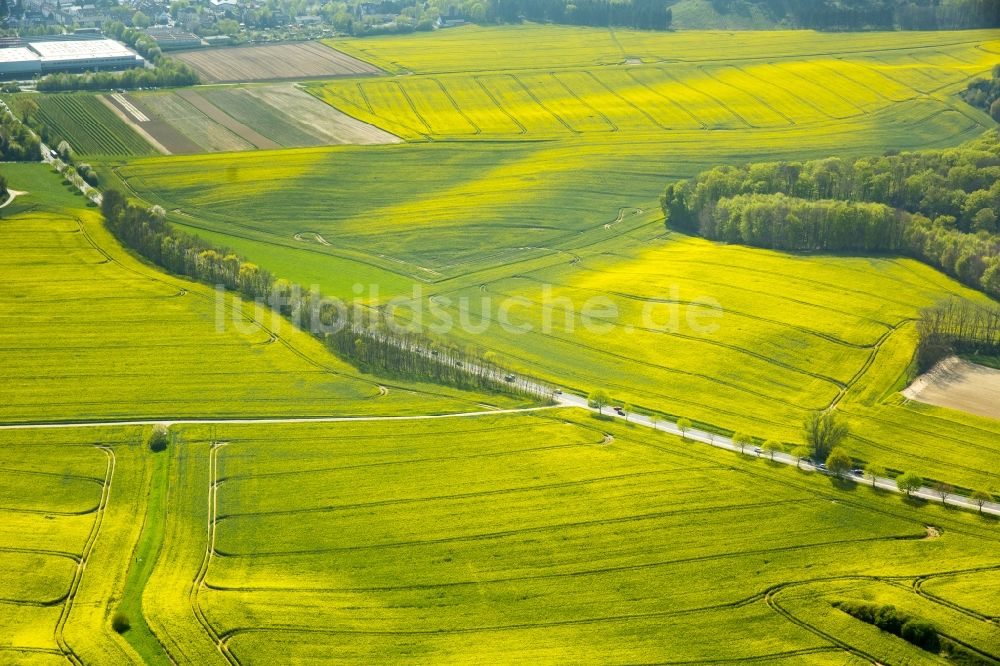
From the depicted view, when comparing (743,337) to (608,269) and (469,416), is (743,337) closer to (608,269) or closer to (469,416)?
(608,269)

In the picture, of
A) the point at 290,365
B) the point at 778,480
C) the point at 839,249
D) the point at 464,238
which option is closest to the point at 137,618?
the point at 290,365

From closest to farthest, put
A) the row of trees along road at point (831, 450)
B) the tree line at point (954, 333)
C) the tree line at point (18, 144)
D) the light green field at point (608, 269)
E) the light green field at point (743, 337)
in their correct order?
the row of trees along road at point (831, 450) → the light green field at point (743, 337) → the light green field at point (608, 269) → the tree line at point (954, 333) → the tree line at point (18, 144)

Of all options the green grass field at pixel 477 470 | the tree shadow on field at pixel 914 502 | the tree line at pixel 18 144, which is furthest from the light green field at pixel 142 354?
the tree shadow on field at pixel 914 502

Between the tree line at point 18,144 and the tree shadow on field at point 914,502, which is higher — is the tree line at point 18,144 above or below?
above

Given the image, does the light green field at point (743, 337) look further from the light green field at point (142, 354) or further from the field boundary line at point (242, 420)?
the light green field at point (142, 354)

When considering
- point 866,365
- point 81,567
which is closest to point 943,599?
point 866,365

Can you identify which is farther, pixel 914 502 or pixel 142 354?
pixel 142 354
